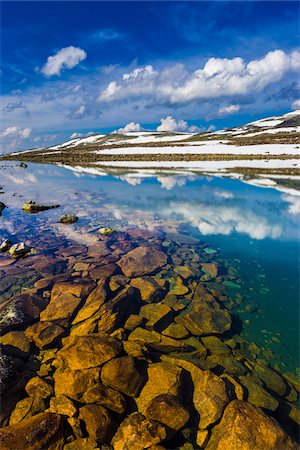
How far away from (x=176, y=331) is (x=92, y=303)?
10.8 feet

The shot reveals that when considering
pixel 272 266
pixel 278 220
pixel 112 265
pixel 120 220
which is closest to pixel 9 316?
pixel 112 265

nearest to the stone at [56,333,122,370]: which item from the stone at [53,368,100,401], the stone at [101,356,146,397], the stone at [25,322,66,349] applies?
the stone at [53,368,100,401]

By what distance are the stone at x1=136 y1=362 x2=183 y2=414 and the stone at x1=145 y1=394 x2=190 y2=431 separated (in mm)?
263

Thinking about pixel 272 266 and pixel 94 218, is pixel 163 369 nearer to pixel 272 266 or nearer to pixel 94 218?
pixel 272 266

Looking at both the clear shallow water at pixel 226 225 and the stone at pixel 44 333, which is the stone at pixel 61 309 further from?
the clear shallow water at pixel 226 225

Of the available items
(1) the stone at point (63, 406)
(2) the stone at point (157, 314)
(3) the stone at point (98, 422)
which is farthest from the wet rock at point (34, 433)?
(2) the stone at point (157, 314)

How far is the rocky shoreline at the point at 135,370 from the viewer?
18.7ft

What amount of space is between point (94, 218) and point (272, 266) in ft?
48.0

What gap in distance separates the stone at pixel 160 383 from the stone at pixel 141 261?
19.1 feet

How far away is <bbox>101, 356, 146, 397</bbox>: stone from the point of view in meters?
6.75

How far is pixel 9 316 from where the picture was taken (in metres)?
9.44

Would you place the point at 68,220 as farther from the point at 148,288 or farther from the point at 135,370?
the point at 135,370

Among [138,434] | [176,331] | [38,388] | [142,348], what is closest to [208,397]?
[138,434]

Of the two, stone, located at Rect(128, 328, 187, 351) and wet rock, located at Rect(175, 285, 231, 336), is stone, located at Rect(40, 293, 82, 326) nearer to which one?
stone, located at Rect(128, 328, 187, 351)
